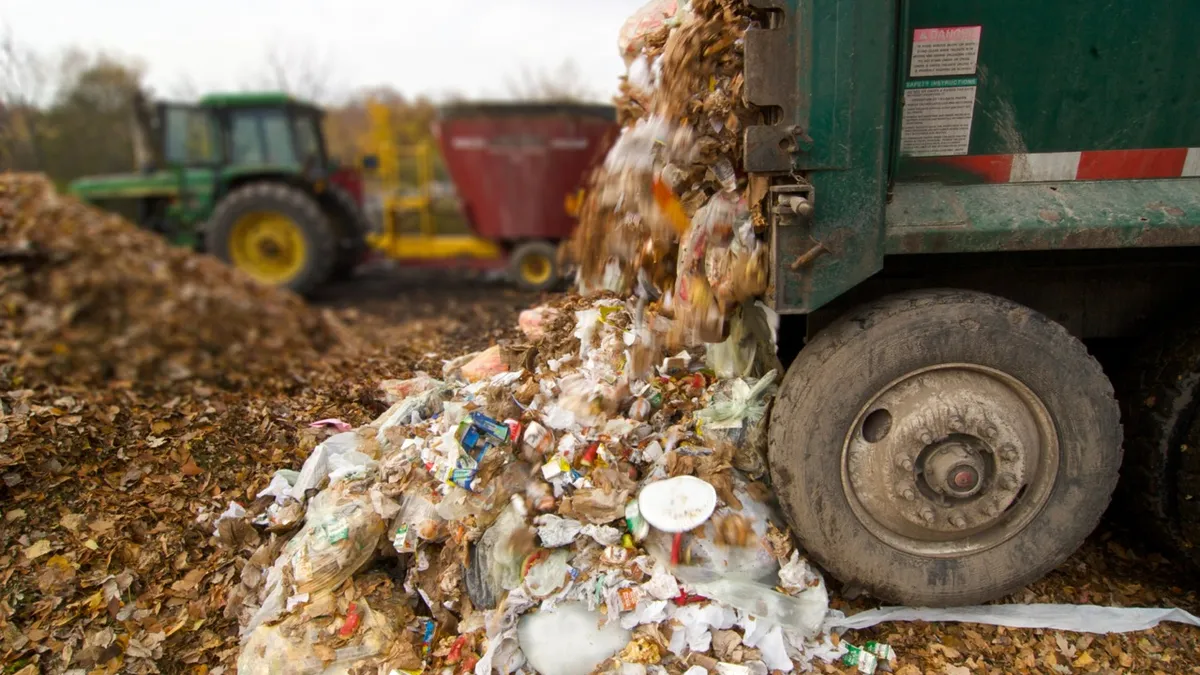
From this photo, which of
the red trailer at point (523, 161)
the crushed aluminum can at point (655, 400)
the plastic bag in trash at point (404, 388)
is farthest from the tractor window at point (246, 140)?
the crushed aluminum can at point (655, 400)

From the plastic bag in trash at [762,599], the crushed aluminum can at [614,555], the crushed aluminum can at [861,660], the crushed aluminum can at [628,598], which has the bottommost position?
the crushed aluminum can at [861,660]

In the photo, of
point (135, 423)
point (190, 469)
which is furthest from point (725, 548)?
point (135, 423)

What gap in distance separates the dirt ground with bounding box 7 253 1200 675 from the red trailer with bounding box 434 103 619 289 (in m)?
4.42

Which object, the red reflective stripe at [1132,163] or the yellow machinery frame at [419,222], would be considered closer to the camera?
the red reflective stripe at [1132,163]

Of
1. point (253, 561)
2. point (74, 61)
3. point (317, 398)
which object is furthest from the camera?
point (74, 61)

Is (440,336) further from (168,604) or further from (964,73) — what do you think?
(964,73)

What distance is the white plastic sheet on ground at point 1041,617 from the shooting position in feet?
7.87

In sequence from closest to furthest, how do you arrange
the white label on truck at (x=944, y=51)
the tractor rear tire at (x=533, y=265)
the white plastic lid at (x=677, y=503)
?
the white label on truck at (x=944, y=51) → the white plastic lid at (x=677, y=503) → the tractor rear tire at (x=533, y=265)

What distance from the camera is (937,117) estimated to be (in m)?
2.25

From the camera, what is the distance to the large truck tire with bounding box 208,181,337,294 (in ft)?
26.4

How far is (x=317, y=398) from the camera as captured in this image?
3.39 m

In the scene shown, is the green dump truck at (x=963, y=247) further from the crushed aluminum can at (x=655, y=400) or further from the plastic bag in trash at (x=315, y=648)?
the plastic bag in trash at (x=315, y=648)

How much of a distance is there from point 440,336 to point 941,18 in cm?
320

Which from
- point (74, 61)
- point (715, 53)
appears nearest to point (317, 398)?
point (715, 53)
